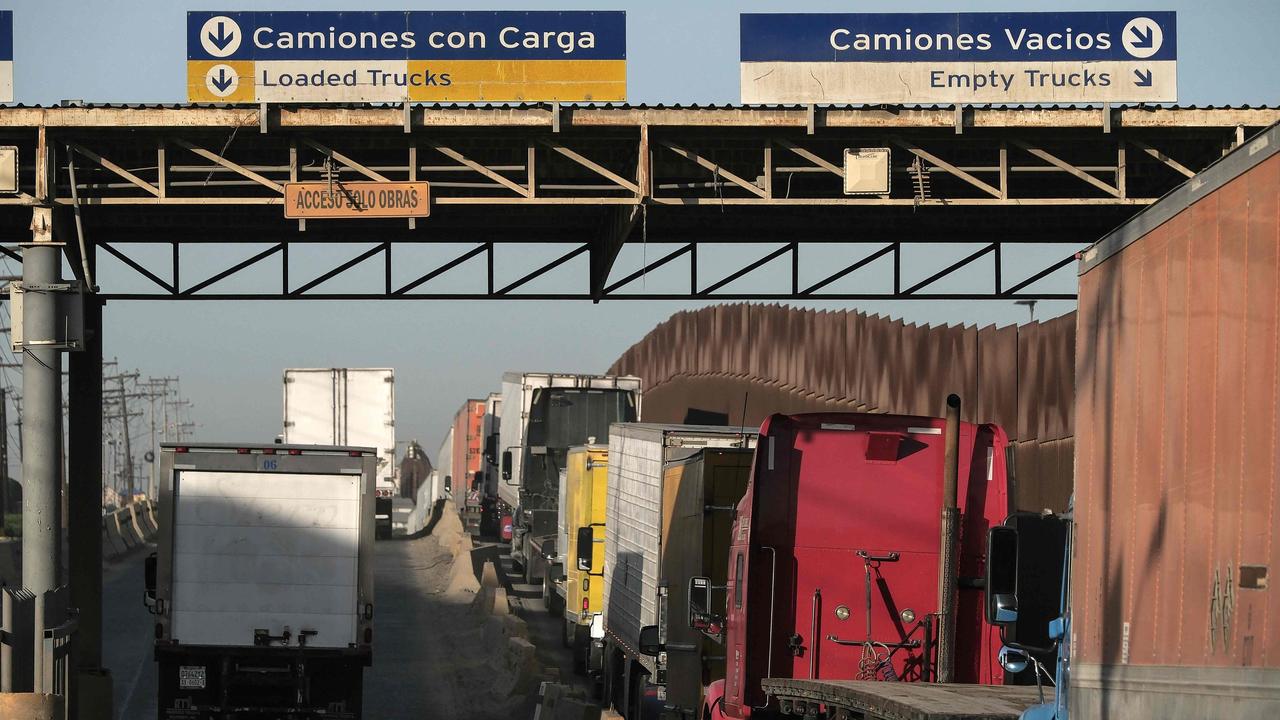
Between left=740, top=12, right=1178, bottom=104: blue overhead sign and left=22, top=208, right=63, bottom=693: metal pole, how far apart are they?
8.63 meters

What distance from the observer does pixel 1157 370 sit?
7.45 m

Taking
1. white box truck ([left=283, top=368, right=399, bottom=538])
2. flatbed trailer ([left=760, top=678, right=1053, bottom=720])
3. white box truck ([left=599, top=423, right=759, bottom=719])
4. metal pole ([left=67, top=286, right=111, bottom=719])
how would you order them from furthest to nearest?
white box truck ([left=283, top=368, right=399, bottom=538]), metal pole ([left=67, top=286, right=111, bottom=719]), white box truck ([left=599, top=423, right=759, bottom=719]), flatbed trailer ([left=760, top=678, right=1053, bottom=720])

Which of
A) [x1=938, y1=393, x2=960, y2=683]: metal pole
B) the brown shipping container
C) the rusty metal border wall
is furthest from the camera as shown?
the rusty metal border wall

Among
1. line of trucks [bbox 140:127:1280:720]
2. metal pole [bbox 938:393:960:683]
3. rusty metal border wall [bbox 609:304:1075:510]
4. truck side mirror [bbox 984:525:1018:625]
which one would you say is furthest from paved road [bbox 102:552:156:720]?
truck side mirror [bbox 984:525:1018:625]

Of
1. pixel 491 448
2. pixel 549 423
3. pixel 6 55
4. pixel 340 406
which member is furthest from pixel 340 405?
pixel 6 55

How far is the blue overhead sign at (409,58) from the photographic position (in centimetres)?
2205

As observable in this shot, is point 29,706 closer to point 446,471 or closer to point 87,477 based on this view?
point 87,477

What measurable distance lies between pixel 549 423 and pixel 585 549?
43.1 feet

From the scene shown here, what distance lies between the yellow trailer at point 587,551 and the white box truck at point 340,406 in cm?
2339

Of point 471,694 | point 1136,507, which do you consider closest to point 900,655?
point 1136,507

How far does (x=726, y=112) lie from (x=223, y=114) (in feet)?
20.1

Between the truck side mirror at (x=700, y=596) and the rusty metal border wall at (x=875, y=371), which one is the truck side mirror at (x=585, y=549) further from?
the truck side mirror at (x=700, y=596)

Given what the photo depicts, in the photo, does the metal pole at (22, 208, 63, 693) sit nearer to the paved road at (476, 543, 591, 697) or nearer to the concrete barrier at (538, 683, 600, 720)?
the concrete barrier at (538, 683, 600, 720)

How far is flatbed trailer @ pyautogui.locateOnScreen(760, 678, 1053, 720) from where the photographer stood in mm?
9461
